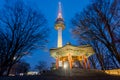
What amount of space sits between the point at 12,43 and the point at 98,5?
1100 cm

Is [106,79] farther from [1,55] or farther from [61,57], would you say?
[1,55]

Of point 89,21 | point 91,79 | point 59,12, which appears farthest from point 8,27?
point 59,12

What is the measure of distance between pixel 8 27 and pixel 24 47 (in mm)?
3185

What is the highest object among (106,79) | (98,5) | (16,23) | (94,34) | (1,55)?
(98,5)

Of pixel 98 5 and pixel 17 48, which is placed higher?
pixel 98 5

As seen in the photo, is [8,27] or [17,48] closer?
[17,48]

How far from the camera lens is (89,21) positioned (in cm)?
2245

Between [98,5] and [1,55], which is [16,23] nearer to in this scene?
[1,55]

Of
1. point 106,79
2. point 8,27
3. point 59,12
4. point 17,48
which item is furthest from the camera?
point 59,12

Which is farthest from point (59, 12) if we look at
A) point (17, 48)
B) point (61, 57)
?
point (17, 48)

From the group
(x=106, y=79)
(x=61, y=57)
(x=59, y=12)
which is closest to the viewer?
(x=106, y=79)

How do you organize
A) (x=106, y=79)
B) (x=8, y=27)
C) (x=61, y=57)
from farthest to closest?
(x=61, y=57) → (x=8, y=27) → (x=106, y=79)

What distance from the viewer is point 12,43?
Answer: 71.2 ft

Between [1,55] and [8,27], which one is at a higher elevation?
[8,27]
